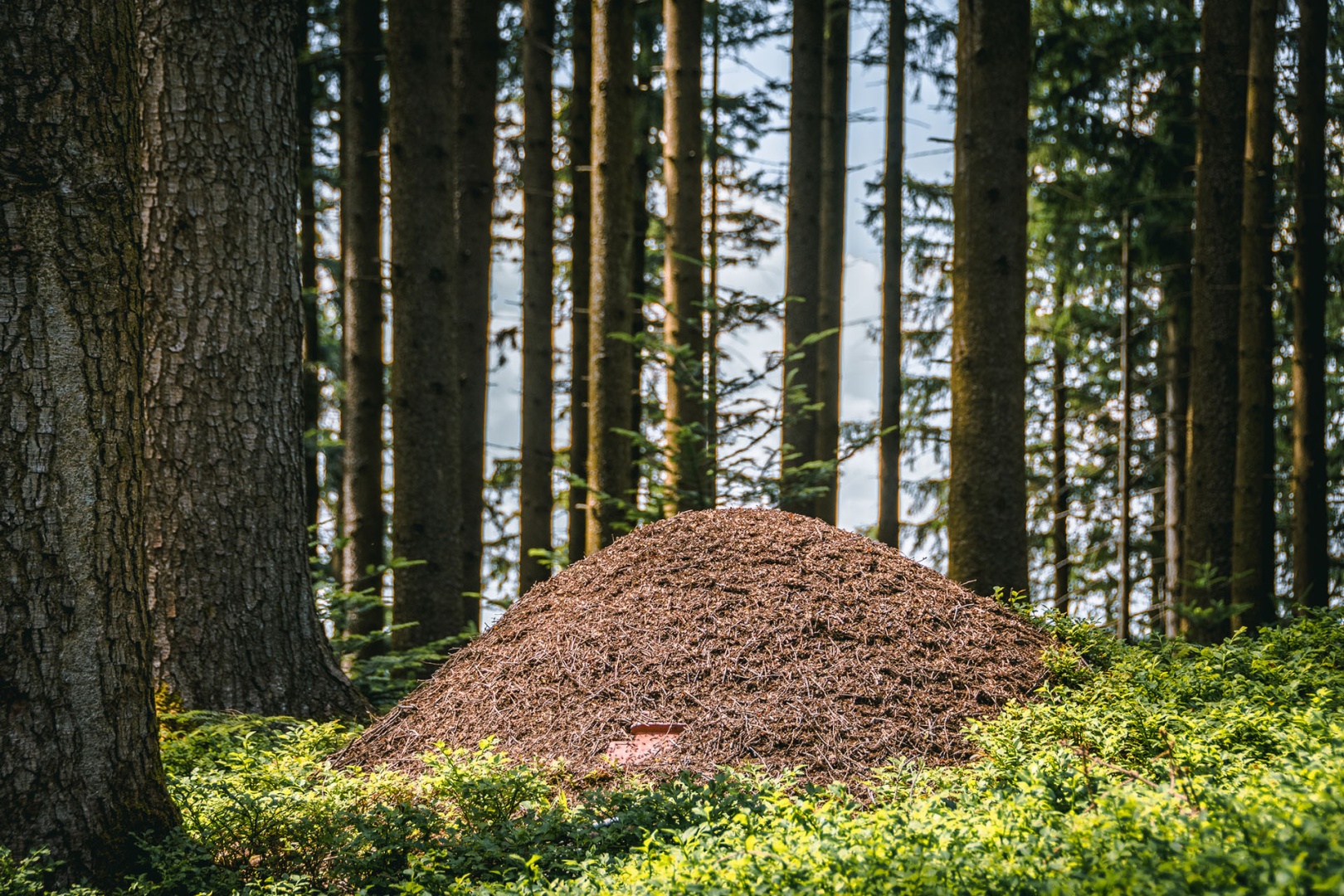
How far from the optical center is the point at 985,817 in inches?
104

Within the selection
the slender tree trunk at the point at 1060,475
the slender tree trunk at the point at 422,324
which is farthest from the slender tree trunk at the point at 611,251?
the slender tree trunk at the point at 1060,475

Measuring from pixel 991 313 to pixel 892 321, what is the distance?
6.19 meters

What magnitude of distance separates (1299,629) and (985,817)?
11.0 feet

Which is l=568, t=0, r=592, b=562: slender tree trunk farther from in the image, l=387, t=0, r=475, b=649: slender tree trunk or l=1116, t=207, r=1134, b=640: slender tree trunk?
l=1116, t=207, r=1134, b=640: slender tree trunk

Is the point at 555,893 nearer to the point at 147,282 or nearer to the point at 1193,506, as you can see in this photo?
the point at 147,282

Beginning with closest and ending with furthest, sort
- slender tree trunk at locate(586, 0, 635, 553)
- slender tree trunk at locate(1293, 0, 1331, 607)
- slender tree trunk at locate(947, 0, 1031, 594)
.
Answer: slender tree trunk at locate(947, 0, 1031, 594) → slender tree trunk at locate(586, 0, 635, 553) → slender tree trunk at locate(1293, 0, 1331, 607)

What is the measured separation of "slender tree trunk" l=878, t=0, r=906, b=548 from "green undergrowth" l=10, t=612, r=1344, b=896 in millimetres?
7397

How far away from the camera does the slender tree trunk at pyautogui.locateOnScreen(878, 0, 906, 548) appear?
40.5ft

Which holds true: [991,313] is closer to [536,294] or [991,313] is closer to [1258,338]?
[1258,338]

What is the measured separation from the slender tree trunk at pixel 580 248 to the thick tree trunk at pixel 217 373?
6.11 meters

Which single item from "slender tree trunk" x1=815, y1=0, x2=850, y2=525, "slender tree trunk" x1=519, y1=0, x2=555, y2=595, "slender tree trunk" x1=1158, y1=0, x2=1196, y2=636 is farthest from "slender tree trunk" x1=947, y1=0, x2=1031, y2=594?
"slender tree trunk" x1=1158, y1=0, x2=1196, y2=636

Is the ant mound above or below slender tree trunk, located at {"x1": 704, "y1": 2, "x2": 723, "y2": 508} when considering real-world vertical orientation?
below

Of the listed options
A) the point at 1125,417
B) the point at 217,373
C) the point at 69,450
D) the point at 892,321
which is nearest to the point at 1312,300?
the point at 1125,417

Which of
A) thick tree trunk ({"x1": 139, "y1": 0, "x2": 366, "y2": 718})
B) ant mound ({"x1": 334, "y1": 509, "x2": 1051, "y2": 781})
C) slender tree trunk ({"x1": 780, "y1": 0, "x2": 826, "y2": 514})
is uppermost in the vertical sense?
slender tree trunk ({"x1": 780, "y1": 0, "x2": 826, "y2": 514})
